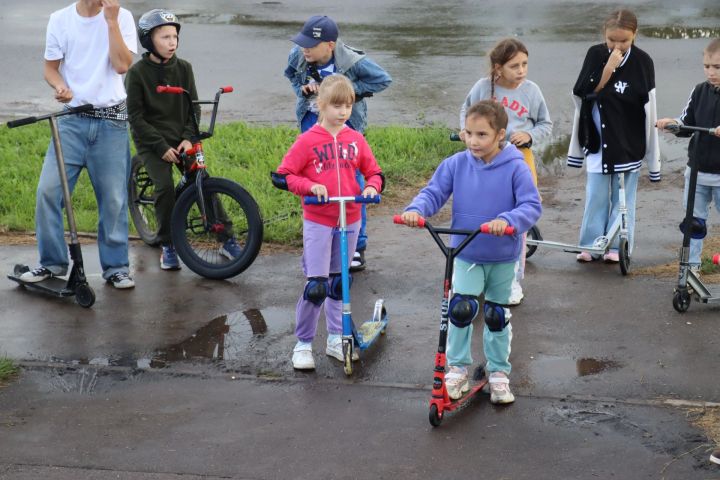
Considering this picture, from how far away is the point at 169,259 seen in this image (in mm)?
8039

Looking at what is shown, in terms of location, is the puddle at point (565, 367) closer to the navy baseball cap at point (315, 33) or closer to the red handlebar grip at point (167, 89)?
the navy baseball cap at point (315, 33)

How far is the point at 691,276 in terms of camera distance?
275 inches

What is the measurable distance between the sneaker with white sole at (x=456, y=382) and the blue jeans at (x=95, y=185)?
2901mm

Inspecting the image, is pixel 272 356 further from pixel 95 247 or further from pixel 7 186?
pixel 7 186

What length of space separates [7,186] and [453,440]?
5927mm

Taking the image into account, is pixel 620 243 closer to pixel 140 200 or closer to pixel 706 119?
pixel 706 119

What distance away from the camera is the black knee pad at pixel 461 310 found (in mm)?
5547

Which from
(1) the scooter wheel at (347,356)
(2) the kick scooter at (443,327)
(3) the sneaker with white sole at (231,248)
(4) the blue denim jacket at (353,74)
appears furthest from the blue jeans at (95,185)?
(2) the kick scooter at (443,327)

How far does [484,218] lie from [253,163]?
509cm

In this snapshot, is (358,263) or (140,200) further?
(140,200)

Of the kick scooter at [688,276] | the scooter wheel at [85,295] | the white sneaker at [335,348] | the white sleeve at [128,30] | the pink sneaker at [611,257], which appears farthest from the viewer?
the pink sneaker at [611,257]

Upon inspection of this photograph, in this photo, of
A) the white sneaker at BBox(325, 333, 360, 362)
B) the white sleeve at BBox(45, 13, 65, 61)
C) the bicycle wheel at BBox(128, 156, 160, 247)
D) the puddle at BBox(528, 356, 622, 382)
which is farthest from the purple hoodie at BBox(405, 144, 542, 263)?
the bicycle wheel at BBox(128, 156, 160, 247)

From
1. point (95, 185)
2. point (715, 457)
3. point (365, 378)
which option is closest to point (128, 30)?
point (95, 185)

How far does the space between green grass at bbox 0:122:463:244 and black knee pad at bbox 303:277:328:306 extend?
2.41 meters
